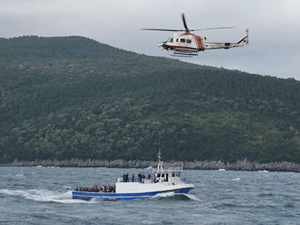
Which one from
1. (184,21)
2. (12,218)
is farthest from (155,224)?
(184,21)

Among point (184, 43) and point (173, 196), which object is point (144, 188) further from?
point (184, 43)

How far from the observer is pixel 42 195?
13662cm

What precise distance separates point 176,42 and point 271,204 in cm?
2966

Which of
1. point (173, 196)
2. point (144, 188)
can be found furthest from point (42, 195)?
point (173, 196)

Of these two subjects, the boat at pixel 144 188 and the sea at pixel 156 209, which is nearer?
the sea at pixel 156 209

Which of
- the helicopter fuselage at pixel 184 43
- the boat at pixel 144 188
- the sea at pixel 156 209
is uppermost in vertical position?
the helicopter fuselage at pixel 184 43

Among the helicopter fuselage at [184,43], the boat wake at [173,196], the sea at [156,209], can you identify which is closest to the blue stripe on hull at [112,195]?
the boat wake at [173,196]

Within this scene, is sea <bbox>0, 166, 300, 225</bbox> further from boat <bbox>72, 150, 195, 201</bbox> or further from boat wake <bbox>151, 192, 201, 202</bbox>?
boat <bbox>72, 150, 195, 201</bbox>

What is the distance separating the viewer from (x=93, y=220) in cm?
9838

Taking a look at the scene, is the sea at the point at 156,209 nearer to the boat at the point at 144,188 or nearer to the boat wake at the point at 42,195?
the boat wake at the point at 42,195

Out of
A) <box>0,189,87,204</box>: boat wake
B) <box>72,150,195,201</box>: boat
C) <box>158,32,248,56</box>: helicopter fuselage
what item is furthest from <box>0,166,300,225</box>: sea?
<box>158,32,248,56</box>: helicopter fuselage

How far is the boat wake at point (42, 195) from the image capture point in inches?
4914

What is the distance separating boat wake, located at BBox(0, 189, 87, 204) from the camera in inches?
4914

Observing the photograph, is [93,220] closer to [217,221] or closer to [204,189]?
[217,221]
